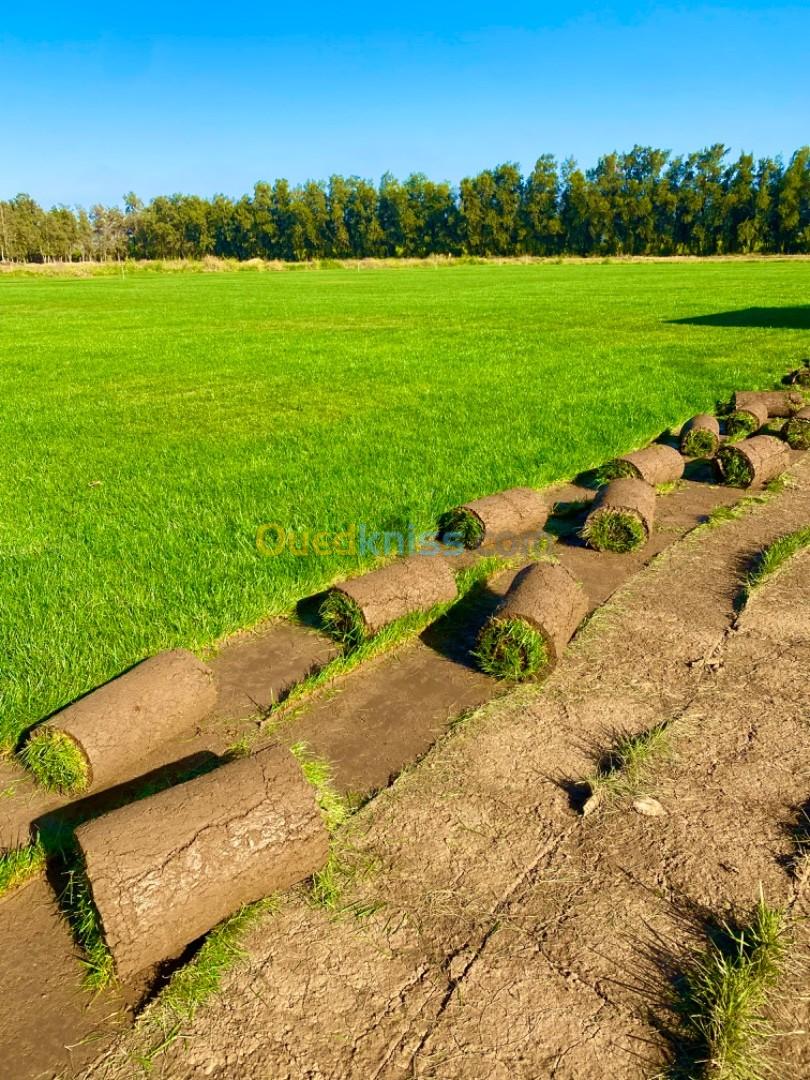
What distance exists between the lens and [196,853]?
103 inches

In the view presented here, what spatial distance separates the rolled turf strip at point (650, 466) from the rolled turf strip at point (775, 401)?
3.37 meters

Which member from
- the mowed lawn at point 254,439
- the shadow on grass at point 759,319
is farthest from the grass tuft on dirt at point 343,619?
the shadow on grass at point 759,319

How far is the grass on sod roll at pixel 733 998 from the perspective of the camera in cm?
211

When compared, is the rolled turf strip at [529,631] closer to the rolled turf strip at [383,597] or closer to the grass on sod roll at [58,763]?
the rolled turf strip at [383,597]

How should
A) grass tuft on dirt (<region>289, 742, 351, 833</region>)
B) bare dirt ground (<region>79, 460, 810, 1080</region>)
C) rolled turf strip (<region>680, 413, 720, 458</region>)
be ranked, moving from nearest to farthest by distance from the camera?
bare dirt ground (<region>79, 460, 810, 1080</region>) → grass tuft on dirt (<region>289, 742, 351, 833</region>) → rolled turf strip (<region>680, 413, 720, 458</region>)

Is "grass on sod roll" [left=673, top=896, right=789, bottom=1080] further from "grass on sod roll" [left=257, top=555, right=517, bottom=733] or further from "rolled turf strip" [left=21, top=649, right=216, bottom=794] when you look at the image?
"rolled turf strip" [left=21, top=649, right=216, bottom=794]

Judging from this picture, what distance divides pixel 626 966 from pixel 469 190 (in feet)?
399

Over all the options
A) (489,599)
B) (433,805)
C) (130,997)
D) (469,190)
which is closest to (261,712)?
(433,805)

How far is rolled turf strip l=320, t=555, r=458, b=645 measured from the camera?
4.59 metres

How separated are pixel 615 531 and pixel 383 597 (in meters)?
2.40

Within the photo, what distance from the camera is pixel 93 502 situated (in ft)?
23.9

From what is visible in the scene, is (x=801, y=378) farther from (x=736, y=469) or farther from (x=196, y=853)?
(x=196, y=853)

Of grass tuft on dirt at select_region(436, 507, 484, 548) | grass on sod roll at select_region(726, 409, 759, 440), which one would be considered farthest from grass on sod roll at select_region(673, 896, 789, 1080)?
grass on sod roll at select_region(726, 409, 759, 440)

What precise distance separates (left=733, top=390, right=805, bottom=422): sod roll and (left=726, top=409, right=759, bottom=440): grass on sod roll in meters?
0.90
